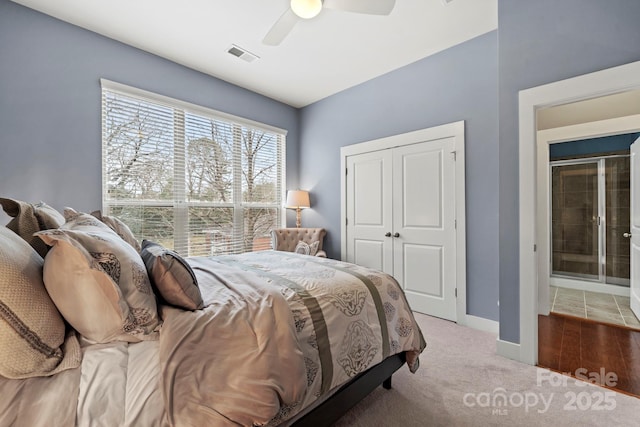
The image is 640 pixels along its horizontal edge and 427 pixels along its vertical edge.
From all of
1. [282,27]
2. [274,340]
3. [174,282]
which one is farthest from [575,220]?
[174,282]

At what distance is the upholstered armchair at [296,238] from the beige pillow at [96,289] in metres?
2.93

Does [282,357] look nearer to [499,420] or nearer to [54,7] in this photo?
[499,420]

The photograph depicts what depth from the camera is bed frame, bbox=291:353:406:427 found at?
4.31 ft

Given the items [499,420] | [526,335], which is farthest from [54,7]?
[526,335]

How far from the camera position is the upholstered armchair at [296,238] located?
4.03 metres

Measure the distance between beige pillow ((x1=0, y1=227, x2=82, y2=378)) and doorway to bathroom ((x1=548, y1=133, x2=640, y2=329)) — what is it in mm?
4454

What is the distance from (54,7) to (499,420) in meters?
4.49

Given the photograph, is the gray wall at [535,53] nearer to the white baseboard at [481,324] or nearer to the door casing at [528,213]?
the door casing at [528,213]

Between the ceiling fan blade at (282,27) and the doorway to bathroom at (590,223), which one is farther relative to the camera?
the doorway to bathroom at (590,223)

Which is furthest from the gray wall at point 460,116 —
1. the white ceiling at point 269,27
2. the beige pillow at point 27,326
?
the beige pillow at point 27,326

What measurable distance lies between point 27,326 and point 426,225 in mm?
3226

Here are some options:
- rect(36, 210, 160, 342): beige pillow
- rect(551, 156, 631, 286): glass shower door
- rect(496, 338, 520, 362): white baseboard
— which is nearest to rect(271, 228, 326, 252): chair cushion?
rect(496, 338, 520, 362): white baseboard

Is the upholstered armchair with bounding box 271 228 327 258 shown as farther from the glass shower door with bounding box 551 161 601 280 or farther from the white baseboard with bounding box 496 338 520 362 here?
the glass shower door with bounding box 551 161 601 280

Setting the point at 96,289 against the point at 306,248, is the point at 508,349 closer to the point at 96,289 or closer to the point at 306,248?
the point at 306,248
